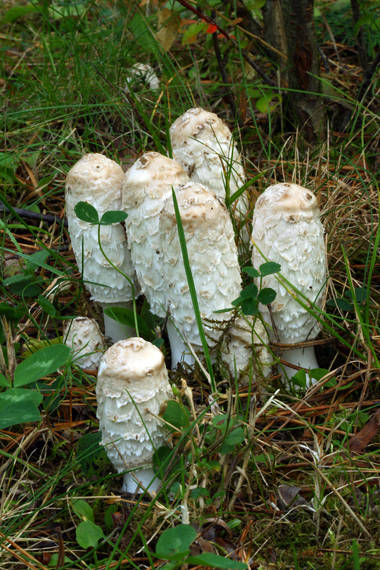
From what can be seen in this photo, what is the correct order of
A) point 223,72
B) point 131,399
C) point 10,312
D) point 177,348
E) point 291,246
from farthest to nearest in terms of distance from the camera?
point 223,72, point 177,348, point 10,312, point 291,246, point 131,399

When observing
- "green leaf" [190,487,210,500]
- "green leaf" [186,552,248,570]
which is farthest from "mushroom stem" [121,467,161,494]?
"green leaf" [186,552,248,570]

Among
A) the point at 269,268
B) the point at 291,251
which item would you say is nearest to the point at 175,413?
the point at 269,268

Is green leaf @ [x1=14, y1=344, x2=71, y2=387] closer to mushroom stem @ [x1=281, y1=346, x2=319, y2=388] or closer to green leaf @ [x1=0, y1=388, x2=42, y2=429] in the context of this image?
green leaf @ [x1=0, y1=388, x2=42, y2=429]

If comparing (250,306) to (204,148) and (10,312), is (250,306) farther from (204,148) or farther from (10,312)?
(10,312)

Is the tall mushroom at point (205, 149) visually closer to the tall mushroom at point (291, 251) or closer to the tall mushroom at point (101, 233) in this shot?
the tall mushroom at point (101, 233)

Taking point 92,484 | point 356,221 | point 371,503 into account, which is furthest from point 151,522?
point 356,221

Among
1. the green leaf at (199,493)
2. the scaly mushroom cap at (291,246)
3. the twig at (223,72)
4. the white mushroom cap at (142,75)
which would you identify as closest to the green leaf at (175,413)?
the green leaf at (199,493)
